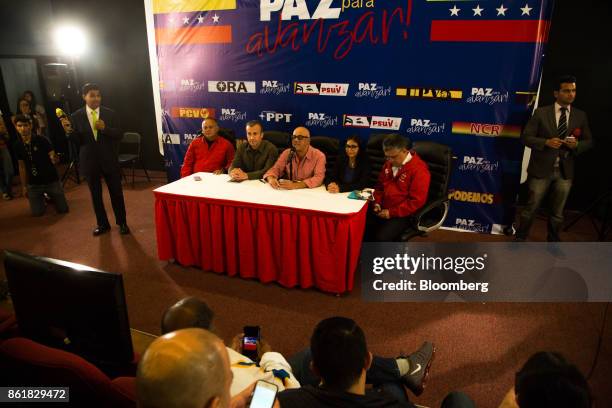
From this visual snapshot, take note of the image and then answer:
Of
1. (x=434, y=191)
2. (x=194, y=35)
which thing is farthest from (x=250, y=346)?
(x=194, y=35)

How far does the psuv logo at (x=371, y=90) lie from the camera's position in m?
4.45

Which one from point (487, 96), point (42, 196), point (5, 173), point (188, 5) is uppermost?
point (188, 5)

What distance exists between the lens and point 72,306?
3.87ft

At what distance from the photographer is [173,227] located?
346 centimetres

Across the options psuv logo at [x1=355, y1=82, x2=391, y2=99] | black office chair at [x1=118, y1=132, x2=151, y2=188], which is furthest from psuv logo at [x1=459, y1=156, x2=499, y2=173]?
black office chair at [x1=118, y1=132, x2=151, y2=188]

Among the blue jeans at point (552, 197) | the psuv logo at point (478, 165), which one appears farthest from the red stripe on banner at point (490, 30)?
the blue jeans at point (552, 197)

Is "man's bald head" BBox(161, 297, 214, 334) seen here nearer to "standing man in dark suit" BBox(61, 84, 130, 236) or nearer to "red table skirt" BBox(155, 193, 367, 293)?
"red table skirt" BBox(155, 193, 367, 293)

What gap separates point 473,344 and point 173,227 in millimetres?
2471

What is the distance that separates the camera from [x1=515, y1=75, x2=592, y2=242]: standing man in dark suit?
3.48 metres

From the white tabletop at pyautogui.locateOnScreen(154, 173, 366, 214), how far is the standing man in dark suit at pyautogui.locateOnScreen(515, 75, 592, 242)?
1815 millimetres

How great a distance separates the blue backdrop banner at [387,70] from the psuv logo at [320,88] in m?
0.01

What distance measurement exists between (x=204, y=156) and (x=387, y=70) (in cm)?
216

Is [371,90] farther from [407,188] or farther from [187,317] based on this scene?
[187,317]

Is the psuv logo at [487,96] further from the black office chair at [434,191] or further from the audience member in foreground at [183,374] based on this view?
the audience member in foreground at [183,374]
